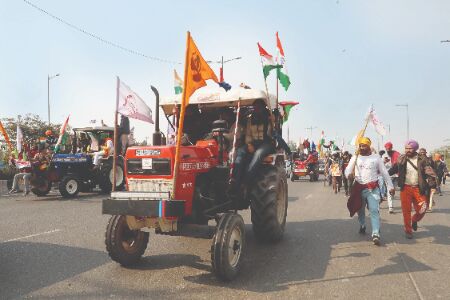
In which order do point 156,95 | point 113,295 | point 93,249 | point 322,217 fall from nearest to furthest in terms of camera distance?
point 113,295
point 156,95
point 93,249
point 322,217

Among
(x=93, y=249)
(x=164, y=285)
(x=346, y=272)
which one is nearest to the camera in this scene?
(x=164, y=285)

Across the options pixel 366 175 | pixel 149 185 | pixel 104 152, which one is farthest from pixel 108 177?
pixel 149 185

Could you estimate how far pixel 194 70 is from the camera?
195 inches

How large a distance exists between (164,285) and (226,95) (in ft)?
10.0

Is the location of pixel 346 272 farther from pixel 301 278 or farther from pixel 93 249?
pixel 93 249

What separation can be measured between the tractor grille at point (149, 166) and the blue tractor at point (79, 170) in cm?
961

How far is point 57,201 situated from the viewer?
1287 cm

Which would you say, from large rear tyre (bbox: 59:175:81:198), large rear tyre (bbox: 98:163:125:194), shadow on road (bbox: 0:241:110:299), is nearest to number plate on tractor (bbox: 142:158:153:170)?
shadow on road (bbox: 0:241:110:299)

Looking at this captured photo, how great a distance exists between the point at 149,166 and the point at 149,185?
0.75ft

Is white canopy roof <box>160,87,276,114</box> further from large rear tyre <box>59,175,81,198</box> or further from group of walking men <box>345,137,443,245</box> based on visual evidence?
large rear tyre <box>59,175,81,198</box>

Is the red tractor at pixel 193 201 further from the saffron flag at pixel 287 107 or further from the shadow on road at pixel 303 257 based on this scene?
the saffron flag at pixel 287 107

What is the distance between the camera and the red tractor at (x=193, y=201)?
456 cm

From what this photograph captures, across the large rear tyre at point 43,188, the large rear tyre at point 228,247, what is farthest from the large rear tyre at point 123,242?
the large rear tyre at point 43,188

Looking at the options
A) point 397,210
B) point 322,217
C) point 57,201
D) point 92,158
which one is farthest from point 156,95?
point 92,158
